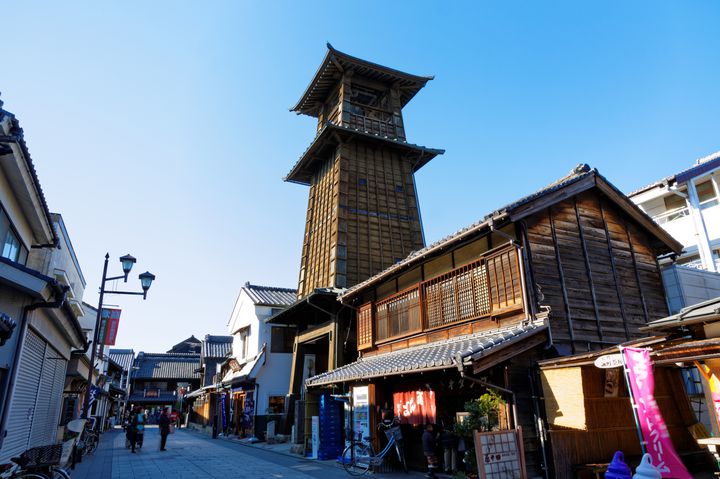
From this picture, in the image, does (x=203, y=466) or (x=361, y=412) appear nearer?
(x=361, y=412)

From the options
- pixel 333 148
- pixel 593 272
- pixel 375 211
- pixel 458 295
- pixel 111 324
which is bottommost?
pixel 458 295

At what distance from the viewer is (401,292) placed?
1603 centimetres

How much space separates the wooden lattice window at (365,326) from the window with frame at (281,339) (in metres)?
11.7

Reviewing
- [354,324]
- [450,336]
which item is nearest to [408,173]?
[354,324]

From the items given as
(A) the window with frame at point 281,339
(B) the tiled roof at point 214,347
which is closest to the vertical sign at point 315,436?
(A) the window with frame at point 281,339

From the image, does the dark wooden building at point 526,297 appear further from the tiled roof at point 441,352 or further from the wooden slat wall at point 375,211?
the wooden slat wall at point 375,211

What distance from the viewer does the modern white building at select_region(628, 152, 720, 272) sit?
20609mm

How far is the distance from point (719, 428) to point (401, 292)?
9383 millimetres

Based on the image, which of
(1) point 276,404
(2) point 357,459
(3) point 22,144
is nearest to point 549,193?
(2) point 357,459

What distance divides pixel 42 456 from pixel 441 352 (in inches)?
358

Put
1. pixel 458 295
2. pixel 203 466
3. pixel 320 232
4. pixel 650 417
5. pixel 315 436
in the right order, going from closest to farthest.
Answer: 1. pixel 650 417
2. pixel 458 295
3. pixel 203 466
4. pixel 315 436
5. pixel 320 232

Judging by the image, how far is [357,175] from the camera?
2552 centimetres

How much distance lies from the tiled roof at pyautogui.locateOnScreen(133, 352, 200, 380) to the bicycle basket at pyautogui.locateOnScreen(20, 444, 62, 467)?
52.0 m

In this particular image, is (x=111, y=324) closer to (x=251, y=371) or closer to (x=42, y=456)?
(x=251, y=371)
